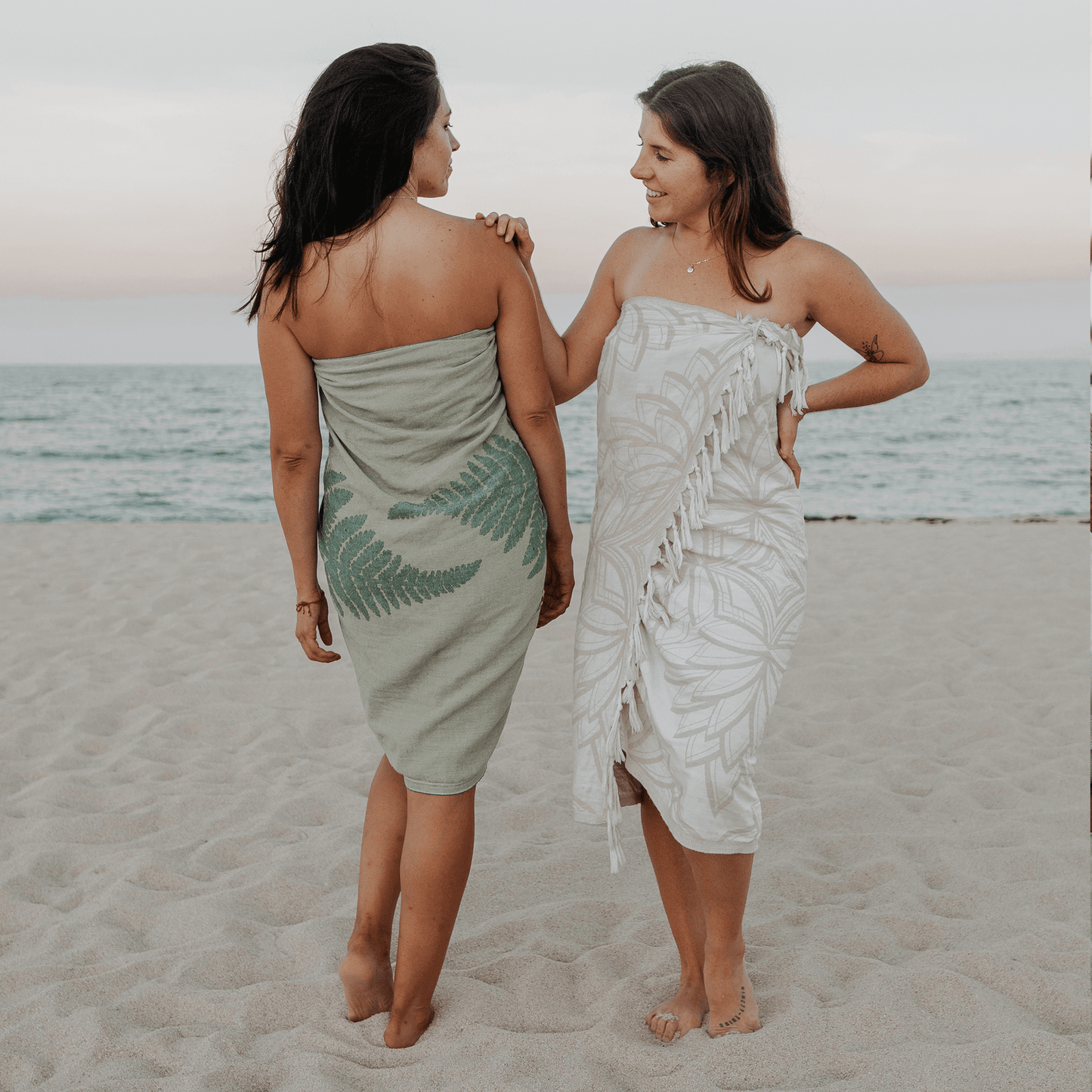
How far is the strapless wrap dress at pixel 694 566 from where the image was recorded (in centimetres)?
189

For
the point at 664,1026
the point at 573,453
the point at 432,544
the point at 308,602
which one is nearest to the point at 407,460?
the point at 432,544

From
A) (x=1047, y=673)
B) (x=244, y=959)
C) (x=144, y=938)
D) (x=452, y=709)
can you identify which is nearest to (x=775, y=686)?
(x=452, y=709)

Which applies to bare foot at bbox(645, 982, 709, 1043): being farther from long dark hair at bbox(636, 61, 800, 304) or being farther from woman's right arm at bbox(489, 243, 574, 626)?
long dark hair at bbox(636, 61, 800, 304)

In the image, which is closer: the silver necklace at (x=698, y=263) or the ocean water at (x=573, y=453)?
the silver necklace at (x=698, y=263)

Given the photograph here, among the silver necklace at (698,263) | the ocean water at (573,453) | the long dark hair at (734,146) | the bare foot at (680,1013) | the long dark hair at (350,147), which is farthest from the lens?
the ocean water at (573,453)

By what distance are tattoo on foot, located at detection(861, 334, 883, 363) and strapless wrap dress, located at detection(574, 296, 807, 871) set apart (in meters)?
0.15

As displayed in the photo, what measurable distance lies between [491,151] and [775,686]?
1917 millimetres

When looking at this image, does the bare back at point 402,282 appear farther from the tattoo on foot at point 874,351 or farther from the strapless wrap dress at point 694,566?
the tattoo on foot at point 874,351

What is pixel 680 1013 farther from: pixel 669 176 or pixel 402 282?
pixel 669 176

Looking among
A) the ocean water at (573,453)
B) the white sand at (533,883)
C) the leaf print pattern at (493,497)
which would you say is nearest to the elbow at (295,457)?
the leaf print pattern at (493,497)

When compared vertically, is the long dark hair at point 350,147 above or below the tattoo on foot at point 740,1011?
above

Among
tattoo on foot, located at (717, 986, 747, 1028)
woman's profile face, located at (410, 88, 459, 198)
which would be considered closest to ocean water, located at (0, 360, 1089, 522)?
tattoo on foot, located at (717, 986, 747, 1028)

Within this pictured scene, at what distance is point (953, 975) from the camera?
2.25 meters

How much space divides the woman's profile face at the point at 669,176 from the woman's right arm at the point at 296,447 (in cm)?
75
